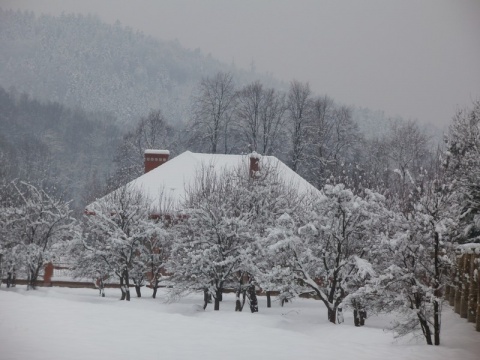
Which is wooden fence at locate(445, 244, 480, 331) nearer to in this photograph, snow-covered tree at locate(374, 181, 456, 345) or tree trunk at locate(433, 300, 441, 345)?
snow-covered tree at locate(374, 181, 456, 345)

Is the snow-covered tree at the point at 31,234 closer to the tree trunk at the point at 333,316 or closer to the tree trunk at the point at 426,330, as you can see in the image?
the tree trunk at the point at 333,316

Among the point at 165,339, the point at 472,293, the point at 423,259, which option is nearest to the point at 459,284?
the point at 472,293

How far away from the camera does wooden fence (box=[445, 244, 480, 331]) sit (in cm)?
1398

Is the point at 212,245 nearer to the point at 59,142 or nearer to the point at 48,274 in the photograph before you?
the point at 48,274

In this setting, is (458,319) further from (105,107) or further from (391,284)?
(105,107)

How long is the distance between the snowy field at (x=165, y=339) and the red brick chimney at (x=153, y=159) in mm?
26628

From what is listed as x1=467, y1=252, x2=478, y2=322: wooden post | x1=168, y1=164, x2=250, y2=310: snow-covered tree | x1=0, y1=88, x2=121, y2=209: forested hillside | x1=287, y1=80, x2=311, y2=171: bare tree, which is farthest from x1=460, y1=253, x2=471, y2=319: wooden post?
x1=0, y1=88, x2=121, y2=209: forested hillside

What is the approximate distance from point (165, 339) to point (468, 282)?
326 inches

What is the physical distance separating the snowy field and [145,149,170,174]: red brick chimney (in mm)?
26628

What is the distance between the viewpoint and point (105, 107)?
378 feet

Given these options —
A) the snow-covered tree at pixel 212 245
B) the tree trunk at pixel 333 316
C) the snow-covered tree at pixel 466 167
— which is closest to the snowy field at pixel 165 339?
the tree trunk at pixel 333 316

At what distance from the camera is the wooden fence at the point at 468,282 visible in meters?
14.0

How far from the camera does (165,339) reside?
475 inches

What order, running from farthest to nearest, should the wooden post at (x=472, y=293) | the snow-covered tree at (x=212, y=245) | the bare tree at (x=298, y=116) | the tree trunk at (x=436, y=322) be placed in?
1. the bare tree at (x=298, y=116)
2. the snow-covered tree at (x=212, y=245)
3. the wooden post at (x=472, y=293)
4. the tree trunk at (x=436, y=322)
